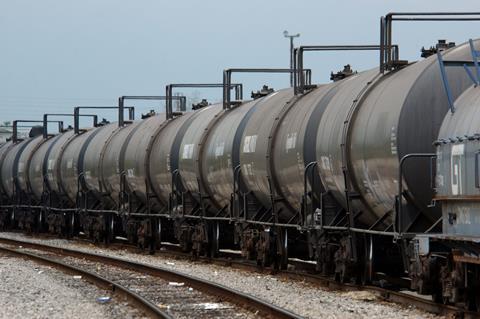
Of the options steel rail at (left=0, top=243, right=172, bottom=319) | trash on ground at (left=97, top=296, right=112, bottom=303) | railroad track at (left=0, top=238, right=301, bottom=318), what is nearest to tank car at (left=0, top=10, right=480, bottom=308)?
railroad track at (left=0, top=238, right=301, bottom=318)

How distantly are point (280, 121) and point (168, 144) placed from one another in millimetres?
8081

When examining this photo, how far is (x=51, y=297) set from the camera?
16953 mm

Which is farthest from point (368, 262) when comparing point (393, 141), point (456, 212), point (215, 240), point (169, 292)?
point (215, 240)

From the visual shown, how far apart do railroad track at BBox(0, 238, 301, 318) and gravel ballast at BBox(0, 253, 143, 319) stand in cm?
26

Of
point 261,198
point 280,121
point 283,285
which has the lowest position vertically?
point 283,285

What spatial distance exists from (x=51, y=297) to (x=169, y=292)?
6.04 ft

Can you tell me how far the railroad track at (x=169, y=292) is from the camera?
14219mm

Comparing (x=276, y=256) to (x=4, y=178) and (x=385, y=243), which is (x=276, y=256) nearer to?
(x=385, y=243)

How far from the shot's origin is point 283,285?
59.7ft

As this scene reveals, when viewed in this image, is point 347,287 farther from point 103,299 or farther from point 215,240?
point 215,240

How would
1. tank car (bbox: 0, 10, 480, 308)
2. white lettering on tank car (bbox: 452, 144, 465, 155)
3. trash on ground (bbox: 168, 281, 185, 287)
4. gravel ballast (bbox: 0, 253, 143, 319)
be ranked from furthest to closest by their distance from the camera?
trash on ground (bbox: 168, 281, 185, 287) < gravel ballast (bbox: 0, 253, 143, 319) < tank car (bbox: 0, 10, 480, 308) < white lettering on tank car (bbox: 452, 144, 465, 155)

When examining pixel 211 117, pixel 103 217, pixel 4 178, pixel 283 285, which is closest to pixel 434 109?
pixel 283 285

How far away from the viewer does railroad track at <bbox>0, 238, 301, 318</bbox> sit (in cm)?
1422

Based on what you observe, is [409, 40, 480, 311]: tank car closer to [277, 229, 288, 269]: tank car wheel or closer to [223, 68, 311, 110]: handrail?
[277, 229, 288, 269]: tank car wheel
